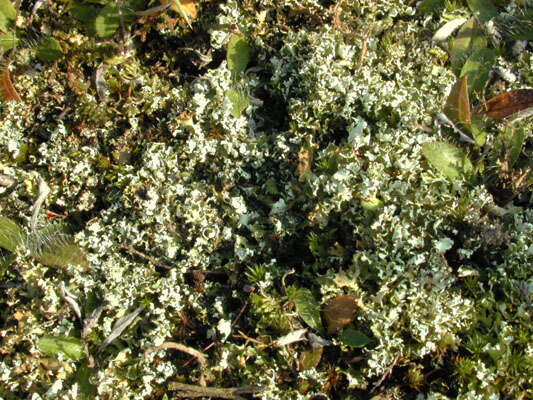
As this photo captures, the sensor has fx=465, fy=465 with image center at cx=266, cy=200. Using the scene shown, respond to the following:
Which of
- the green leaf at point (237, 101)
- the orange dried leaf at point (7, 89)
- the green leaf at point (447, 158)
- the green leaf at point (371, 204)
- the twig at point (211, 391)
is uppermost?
Result: the orange dried leaf at point (7, 89)

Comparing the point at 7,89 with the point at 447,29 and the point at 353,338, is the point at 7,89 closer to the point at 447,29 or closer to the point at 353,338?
the point at 353,338

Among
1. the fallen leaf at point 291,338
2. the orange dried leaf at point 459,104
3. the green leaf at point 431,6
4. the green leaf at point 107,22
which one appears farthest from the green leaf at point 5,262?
the green leaf at point 431,6

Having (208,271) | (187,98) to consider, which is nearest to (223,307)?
(208,271)

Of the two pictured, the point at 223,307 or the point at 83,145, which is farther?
the point at 83,145

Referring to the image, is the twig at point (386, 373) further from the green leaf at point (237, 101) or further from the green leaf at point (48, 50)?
the green leaf at point (48, 50)

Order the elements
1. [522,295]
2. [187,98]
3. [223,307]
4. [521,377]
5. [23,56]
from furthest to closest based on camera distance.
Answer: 1. [23,56]
2. [187,98]
3. [223,307]
4. [522,295]
5. [521,377]

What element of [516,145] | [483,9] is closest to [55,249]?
[516,145]

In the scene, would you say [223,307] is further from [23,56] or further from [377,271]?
[23,56]

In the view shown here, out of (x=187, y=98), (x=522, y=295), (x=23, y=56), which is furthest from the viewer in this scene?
(x=23, y=56)
